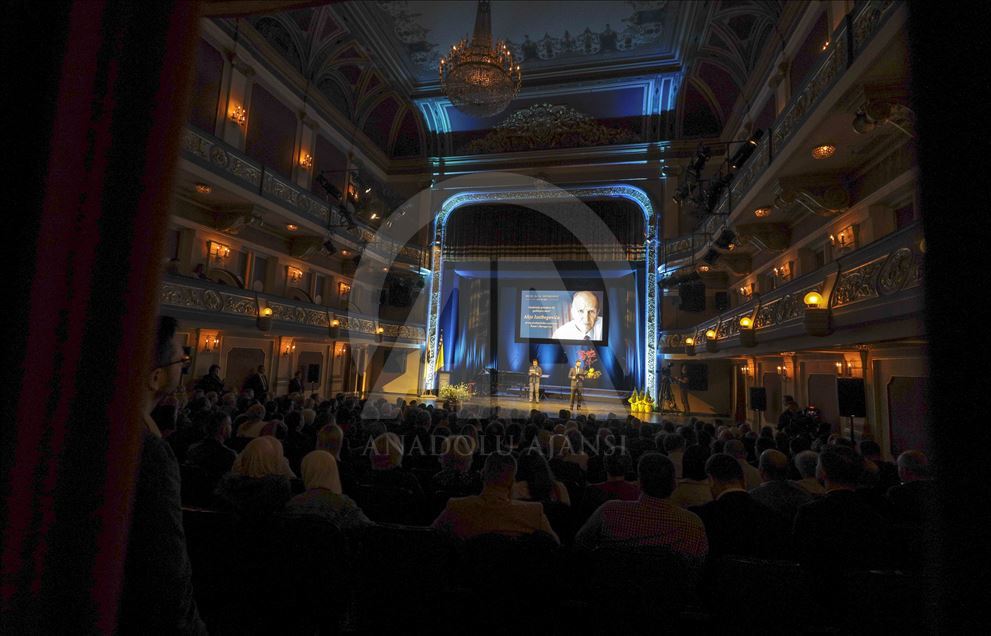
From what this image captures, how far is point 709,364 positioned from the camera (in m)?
15.2

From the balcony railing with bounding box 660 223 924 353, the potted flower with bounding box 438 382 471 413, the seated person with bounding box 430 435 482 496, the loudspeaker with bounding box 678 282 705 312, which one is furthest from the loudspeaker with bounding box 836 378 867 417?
the potted flower with bounding box 438 382 471 413

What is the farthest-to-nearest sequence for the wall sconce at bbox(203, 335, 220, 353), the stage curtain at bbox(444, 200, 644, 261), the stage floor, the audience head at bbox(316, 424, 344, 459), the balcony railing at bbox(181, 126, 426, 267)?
the stage curtain at bbox(444, 200, 644, 261) < the stage floor < the wall sconce at bbox(203, 335, 220, 353) < the balcony railing at bbox(181, 126, 426, 267) < the audience head at bbox(316, 424, 344, 459)

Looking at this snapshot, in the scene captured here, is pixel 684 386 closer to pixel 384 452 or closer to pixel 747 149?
pixel 747 149

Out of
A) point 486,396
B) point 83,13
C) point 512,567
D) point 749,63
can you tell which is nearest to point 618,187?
point 749,63

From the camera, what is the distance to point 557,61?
14648 millimetres

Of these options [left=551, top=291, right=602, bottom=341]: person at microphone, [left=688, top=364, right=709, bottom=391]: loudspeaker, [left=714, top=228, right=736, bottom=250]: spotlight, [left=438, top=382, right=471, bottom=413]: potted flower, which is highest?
[left=714, top=228, right=736, bottom=250]: spotlight

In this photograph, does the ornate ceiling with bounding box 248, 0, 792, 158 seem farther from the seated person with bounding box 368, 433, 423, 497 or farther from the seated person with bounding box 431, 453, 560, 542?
the seated person with bounding box 431, 453, 560, 542


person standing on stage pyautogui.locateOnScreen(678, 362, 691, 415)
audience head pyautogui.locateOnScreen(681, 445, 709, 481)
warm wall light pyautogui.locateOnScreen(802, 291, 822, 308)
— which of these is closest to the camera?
audience head pyautogui.locateOnScreen(681, 445, 709, 481)

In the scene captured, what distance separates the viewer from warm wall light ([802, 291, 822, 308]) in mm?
6566

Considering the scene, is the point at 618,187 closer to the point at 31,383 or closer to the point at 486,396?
the point at 486,396

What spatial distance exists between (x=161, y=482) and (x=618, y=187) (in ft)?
56.3

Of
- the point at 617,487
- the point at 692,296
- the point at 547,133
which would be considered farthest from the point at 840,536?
the point at 547,133

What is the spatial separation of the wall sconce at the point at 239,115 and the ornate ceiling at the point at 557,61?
2.31m

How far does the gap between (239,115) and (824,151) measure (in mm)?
12622
